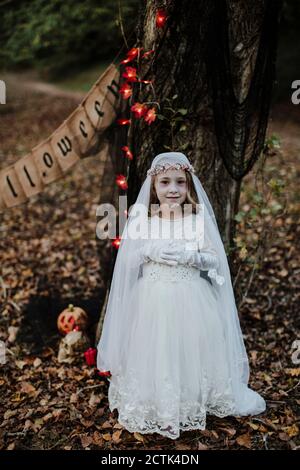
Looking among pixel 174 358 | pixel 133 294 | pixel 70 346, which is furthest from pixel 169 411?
pixel 70 346

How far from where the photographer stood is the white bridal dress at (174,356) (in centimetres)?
311

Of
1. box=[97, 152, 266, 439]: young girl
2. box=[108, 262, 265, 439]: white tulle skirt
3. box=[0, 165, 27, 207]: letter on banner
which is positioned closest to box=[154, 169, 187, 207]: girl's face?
box=[97, 152, 266, 439]: young girl

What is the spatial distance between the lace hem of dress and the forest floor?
97 millimetres

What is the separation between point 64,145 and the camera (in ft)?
13.2

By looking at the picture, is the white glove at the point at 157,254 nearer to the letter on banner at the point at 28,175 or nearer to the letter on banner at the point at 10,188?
the letter on banner at the point at 28,175

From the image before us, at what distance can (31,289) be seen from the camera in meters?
5.29

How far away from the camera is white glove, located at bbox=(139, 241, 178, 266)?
311 centimetres

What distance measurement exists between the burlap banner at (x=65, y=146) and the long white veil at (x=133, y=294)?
985mm

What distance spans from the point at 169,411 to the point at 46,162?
2.47 m

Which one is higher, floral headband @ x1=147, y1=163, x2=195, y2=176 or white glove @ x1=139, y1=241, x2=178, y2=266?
floral headband @ x1=147, y1=163, x2=195, y2=176

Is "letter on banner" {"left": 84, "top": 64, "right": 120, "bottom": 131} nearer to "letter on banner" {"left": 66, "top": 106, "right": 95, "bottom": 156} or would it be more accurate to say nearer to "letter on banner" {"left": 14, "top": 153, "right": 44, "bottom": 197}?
"letter on banner" {"left": 66, "top": 106, "right": 95, "bottom": 156}

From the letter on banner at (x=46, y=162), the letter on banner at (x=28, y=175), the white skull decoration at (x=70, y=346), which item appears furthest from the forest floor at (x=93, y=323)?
the letter on banner at (x=46, y=162)

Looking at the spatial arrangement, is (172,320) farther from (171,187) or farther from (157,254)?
(171,187)

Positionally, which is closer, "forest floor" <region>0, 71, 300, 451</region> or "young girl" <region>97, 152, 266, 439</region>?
"young girl" <region>97, 152, 266, 439</region>
